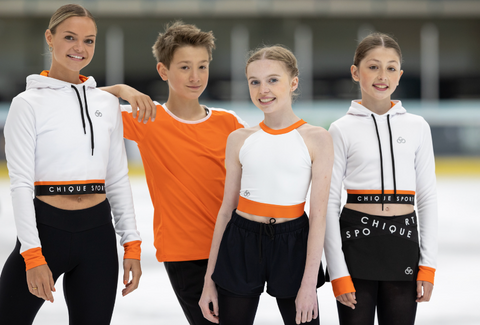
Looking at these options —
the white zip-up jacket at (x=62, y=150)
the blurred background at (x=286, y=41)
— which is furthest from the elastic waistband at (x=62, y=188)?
the blurred background at (x=286, y=41)

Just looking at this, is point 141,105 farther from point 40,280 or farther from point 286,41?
point 286,41

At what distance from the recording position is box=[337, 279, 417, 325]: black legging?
73.0 inches

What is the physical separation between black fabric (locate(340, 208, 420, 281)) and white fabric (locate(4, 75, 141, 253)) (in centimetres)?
84

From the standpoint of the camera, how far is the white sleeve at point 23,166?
5.67 feet

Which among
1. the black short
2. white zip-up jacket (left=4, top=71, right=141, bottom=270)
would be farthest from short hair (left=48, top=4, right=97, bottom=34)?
the black short

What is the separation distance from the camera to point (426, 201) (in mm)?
1936

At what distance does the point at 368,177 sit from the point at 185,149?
78cm

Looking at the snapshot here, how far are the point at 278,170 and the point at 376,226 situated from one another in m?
0.43

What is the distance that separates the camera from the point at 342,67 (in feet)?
48.7

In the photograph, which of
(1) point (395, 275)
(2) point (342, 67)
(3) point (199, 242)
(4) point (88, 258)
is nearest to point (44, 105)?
(4) point (88, 258)

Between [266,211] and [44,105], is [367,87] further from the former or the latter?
[44,105]

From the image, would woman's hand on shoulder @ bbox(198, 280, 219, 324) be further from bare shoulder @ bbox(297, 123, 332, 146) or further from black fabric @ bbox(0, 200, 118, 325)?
bare shoulder @ bbox(297, 123, 332, 146)

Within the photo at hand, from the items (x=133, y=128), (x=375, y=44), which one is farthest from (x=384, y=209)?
(x=133, y=128)

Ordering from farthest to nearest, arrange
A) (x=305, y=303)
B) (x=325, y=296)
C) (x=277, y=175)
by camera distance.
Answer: (x=325, y=296) → (x=277, y=175) → (x=305, y=303)
